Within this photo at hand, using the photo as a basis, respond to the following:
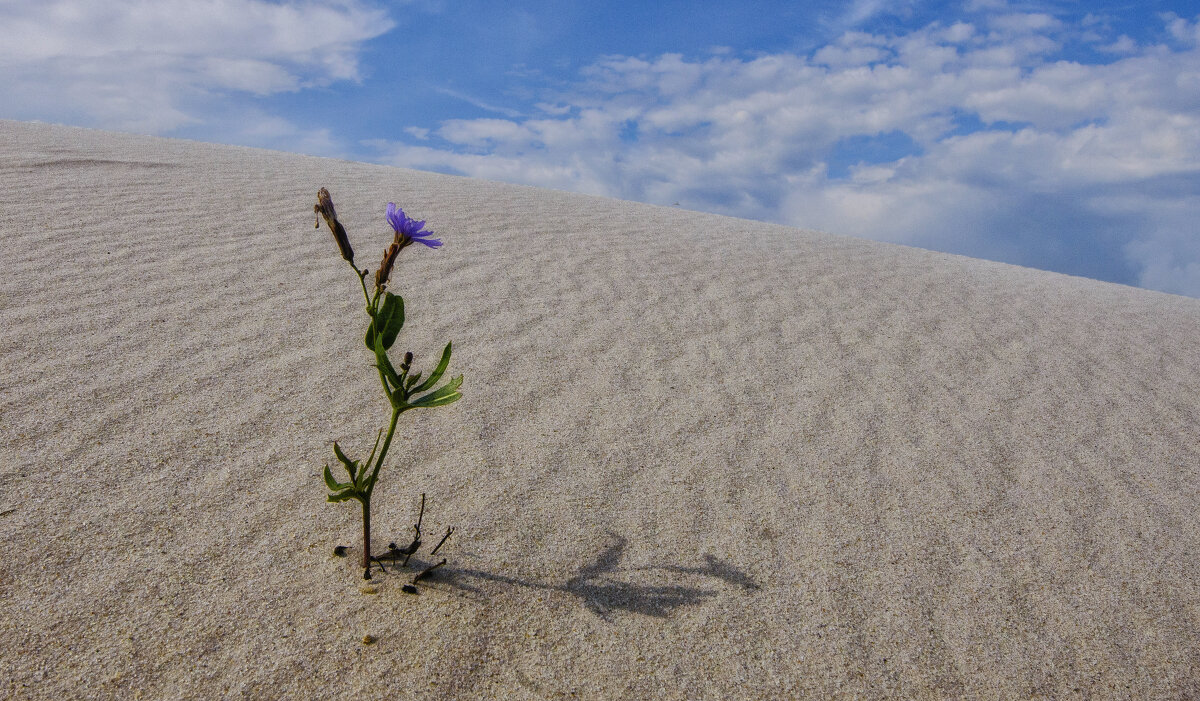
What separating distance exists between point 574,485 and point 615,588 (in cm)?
50

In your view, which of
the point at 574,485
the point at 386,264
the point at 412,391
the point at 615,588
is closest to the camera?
the point at 386,264

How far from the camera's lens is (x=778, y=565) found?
202 cm

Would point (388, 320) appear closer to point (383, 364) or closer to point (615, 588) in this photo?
point (383, 364)

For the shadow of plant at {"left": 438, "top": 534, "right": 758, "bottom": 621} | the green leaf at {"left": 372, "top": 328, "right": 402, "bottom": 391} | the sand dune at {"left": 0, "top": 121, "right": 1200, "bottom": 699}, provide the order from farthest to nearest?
1. the shadow of plant at {"left": 438, "top": 534, "right": 758, "bottom": 621}
2. the sand dune at {"left": 0, "top": 121, "right": 1200, "bottom": 699}
3. the green leaf at {"left": 372, "top": 328, "right": 402, "bottom": 391}

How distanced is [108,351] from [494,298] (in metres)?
1.88

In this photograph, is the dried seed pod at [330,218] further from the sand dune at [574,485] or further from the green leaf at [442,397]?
the sand dune at [574,485]

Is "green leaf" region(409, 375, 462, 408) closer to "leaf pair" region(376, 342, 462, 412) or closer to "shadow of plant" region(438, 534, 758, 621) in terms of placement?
"leaf pair" region(376, 342, 462, 412)

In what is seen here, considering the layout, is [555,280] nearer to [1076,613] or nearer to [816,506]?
[816,506]

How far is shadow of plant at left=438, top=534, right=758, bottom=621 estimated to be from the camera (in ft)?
5.91

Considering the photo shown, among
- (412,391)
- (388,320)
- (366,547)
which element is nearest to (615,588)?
(366,547)

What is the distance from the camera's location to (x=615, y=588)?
1.86 meters

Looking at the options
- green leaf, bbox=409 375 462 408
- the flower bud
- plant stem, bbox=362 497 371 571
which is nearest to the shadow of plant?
plant stem, bbox=362 497 371 571

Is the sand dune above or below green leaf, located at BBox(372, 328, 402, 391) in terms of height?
below

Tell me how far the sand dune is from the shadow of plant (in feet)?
0.04
